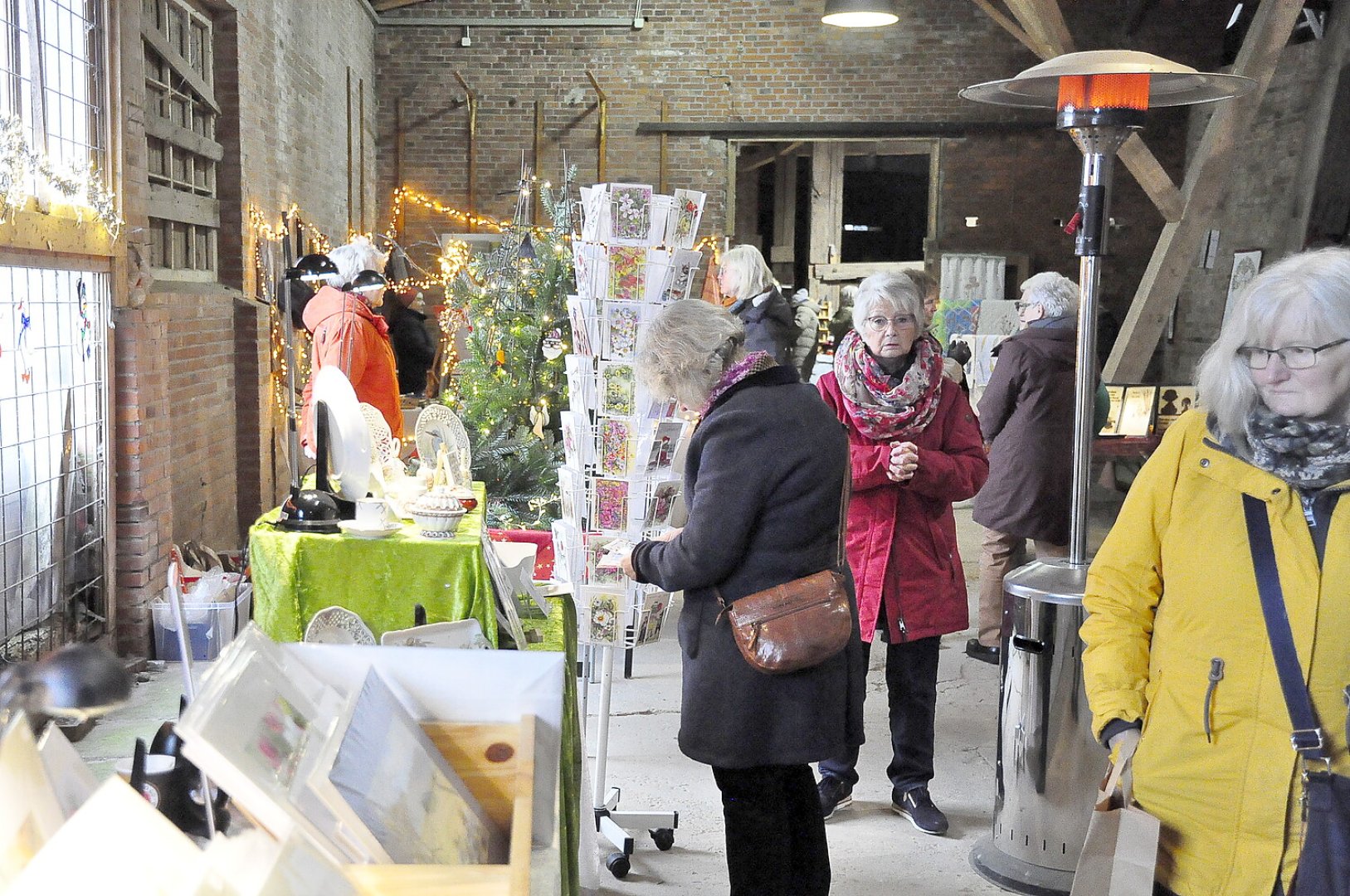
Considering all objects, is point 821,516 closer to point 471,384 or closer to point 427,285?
point 471,384

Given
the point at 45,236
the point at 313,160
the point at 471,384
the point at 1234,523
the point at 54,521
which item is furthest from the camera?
the point at 313,160

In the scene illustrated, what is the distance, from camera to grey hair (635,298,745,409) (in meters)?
2.57

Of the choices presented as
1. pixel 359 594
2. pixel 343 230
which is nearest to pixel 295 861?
pixel 359 594

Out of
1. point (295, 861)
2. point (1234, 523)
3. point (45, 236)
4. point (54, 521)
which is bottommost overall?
point (54, 521)

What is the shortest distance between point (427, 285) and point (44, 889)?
11725 millimetres

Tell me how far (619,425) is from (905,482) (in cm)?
87

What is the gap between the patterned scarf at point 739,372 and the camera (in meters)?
2.52

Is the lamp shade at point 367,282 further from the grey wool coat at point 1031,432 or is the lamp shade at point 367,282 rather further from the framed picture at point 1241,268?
the framed picture at point 1241,268

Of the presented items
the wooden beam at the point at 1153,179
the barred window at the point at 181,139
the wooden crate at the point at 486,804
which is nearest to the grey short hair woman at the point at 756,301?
the barred window at the point at 181,139

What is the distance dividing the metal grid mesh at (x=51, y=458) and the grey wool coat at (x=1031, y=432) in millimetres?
3543

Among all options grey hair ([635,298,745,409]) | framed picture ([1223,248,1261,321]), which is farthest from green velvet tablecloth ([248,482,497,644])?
framed picture ([1223,248,1261,321])

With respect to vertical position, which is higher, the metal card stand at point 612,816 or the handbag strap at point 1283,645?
the handbag strap at point 1283,645

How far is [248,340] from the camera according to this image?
23.7 feet

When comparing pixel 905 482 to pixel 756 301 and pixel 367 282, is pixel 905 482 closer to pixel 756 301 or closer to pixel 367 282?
pixel 756 301
